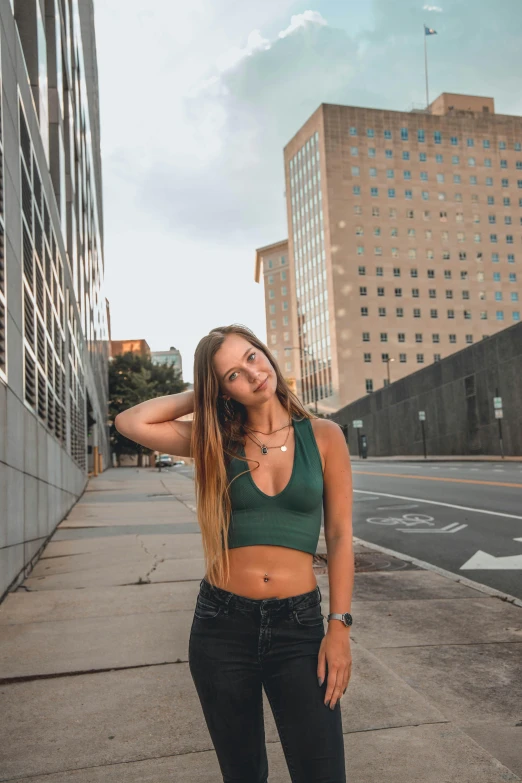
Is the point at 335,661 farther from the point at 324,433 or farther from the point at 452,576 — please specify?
the point at 452,576

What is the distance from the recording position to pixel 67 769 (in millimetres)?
3184

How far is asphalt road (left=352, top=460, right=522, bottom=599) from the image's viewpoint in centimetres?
898

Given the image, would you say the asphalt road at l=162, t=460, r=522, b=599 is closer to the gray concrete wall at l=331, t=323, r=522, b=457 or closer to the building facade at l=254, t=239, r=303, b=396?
the gray concrete wall at l=331, t=323, r=522, b=457

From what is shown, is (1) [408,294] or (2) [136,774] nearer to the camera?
(2) [136,774]

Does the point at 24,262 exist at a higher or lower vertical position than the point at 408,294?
lower

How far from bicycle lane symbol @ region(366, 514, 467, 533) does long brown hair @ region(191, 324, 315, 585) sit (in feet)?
32.9

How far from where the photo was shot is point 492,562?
902 centimetres

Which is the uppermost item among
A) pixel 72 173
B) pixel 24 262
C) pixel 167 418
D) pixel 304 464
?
pixel 72 173

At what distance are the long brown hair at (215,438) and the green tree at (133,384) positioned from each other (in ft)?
205

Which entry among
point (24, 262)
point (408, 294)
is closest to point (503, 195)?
point (408, 294)

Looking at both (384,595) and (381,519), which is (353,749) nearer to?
(384,595)

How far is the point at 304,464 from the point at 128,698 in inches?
98.4

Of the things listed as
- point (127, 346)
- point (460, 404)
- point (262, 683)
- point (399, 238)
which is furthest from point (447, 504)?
point (127, 346)

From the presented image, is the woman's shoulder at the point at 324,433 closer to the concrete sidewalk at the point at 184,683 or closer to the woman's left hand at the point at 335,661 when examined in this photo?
the woman's left hand at the point at 335,661
